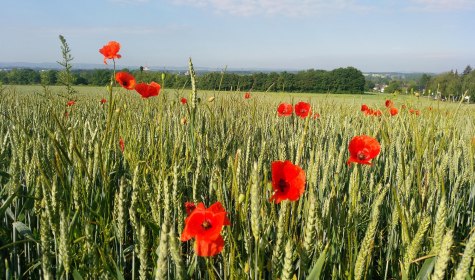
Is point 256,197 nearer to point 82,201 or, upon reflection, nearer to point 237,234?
point 237,234

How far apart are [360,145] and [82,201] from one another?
0.89m

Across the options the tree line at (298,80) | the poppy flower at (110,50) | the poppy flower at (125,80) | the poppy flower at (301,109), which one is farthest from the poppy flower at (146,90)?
the poppy flower at (301,109)

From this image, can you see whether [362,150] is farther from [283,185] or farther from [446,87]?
[446,87]

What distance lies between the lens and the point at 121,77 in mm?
1681

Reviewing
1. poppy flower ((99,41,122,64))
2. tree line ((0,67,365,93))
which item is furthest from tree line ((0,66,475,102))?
poppy flower ((99,41,122,64))

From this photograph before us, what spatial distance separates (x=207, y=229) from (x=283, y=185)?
238 millimetres

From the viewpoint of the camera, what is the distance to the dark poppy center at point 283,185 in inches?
31.2

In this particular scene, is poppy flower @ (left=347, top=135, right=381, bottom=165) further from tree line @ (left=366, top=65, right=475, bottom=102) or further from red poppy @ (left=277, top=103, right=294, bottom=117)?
red poppy @ (left=277, top=103, right=294, bottom=117)

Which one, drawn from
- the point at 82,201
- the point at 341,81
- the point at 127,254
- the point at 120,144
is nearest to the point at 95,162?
the point at 82,201

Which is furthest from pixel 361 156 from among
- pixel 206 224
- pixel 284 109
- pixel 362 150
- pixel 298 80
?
pixel 298 80

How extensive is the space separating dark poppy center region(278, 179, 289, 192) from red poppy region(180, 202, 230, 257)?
0.19 metres

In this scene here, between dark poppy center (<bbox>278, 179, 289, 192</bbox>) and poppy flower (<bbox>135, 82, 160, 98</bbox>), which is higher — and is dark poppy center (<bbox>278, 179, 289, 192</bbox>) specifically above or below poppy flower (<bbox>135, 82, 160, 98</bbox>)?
below

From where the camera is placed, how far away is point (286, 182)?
816 millimetres

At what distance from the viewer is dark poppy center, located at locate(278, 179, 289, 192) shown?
79 cm
